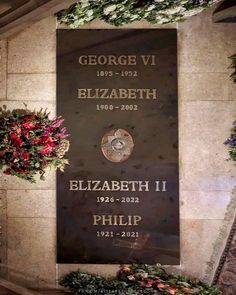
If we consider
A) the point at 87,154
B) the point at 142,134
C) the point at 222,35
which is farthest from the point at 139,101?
the point at 222,35

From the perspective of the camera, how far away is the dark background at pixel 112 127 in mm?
5684

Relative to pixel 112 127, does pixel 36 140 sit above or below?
below

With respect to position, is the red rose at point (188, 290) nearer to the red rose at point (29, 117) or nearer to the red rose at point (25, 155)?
the red rose at point (25, 155)

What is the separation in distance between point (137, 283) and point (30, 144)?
261 centimetres

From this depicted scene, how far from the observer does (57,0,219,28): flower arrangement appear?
4.84 meters

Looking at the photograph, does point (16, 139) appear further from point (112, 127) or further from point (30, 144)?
point (112, 127)

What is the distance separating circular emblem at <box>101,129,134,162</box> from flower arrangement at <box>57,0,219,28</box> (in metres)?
1.68

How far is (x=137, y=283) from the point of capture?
212 inches

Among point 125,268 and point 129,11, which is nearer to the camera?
point 129,11

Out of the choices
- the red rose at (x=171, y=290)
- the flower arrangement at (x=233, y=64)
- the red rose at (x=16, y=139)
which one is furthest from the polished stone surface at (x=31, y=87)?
the red rose at (x=171, y=290)

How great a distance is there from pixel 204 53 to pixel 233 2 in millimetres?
828

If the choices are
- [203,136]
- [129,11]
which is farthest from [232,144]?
[129,11]

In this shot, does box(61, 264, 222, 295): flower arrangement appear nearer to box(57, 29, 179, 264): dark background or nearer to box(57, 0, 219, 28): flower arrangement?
box(57, 29, 179, 264): dark background

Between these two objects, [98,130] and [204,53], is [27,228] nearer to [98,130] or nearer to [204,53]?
[98,130]
